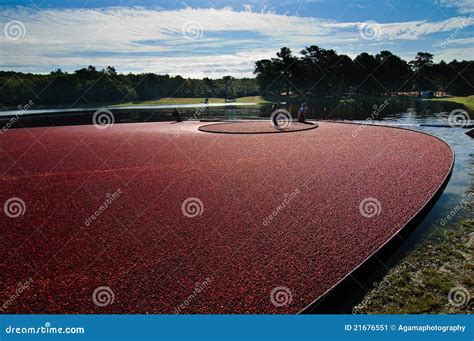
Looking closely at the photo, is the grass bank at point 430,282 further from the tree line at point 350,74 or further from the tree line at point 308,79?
the tree line at point 350,74

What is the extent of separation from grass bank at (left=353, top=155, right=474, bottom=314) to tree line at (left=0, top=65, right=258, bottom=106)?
98312 millimetres

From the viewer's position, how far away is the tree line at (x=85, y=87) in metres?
87.3

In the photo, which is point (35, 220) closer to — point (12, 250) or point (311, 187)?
point (12, 250)

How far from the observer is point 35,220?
9344mm

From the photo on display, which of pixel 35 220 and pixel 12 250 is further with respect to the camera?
pixel 35 220

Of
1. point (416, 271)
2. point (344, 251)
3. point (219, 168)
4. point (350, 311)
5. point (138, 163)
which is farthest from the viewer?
point (138, 163)

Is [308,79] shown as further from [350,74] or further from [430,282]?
[430,282]

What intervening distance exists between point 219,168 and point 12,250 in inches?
339

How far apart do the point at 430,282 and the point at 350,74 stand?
378 ft

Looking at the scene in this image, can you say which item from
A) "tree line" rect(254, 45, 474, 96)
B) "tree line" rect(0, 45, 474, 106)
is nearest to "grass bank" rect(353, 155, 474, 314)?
"tree line" rect(0, 45, 474, 106)

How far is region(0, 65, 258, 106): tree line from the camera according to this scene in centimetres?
8728

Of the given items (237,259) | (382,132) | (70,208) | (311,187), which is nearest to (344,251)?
(237,259)

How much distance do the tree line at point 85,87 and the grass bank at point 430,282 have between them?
98312 millimetres

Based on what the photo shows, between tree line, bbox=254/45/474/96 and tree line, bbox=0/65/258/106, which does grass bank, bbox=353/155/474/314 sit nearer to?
tree line, bbox=0/65/258/106
